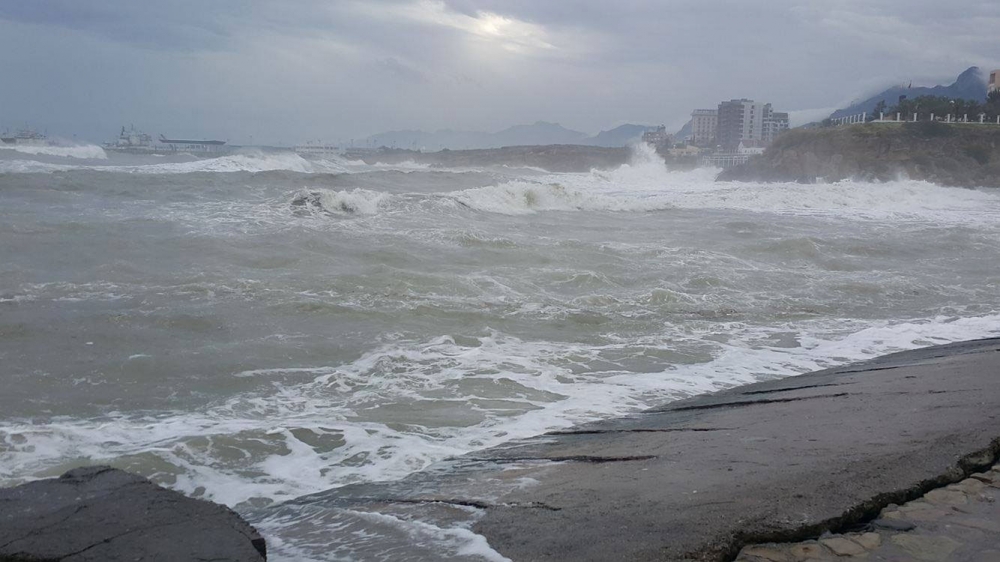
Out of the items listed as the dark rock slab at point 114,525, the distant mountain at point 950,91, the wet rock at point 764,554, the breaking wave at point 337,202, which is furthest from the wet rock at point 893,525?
Result: the distant mountain at point 950,91

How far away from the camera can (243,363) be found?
23.0ft

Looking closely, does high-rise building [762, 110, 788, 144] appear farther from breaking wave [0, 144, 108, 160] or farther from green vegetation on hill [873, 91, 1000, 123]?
breaking wave [0, 144, 108, 160]

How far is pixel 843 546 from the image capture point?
2.71m

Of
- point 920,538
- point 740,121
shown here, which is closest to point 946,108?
point 740,121

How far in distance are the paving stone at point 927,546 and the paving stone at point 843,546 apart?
0.14m

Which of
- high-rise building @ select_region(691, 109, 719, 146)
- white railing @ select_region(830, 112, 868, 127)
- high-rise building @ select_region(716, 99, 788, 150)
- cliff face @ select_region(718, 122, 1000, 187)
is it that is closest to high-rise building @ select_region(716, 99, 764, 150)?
high-rise building @ select_region(716, 99, 788, 150)

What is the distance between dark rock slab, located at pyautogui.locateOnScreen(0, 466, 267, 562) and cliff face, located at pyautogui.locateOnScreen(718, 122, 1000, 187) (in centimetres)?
5472

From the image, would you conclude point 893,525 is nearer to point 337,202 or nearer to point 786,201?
point 337,202

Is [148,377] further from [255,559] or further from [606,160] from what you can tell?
[606,160]

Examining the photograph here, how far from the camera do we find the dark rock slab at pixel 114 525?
2.75 meters

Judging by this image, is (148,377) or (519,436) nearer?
(519,436)

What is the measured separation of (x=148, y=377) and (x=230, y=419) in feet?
4.75

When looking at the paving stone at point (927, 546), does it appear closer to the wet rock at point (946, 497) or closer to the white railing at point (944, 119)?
the wet rock at point (946, 497)

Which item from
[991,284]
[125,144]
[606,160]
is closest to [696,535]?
Answer: [991,284]
